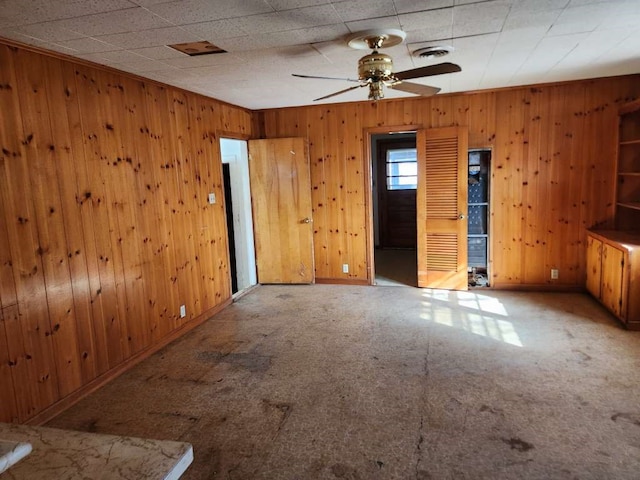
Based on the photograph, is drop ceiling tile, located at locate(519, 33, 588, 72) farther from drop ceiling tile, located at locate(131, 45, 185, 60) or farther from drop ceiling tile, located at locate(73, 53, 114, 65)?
drop ceiling tile, located at locate(73, 53, 114, 65)

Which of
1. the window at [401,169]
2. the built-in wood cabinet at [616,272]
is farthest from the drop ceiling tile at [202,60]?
the window at [401,169]

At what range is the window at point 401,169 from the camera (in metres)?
8.00

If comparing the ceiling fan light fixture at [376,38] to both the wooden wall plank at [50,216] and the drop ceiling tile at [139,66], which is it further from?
the wooden wall plank at [50,216]

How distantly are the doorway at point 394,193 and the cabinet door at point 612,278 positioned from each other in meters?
3.46

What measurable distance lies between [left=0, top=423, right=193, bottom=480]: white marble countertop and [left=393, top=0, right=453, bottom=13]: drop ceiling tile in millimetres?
2333

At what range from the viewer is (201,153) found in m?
4.77

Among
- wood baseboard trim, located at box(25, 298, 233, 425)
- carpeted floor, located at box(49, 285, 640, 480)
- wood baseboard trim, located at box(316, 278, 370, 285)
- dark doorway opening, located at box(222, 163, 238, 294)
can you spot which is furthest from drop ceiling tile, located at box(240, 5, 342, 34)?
wood baseboard trim, located at box(316, 278, 370, 285)

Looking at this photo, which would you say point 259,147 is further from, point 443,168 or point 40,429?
point 40,429

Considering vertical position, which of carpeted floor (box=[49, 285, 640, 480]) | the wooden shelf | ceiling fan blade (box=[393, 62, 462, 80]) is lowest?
carpeted floor (box=[49, 285, 640, 480])

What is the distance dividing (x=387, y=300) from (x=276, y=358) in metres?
1.94

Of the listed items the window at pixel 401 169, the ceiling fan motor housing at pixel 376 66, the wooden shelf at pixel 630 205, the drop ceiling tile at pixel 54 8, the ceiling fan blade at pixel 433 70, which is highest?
the drop ceiling tile at pixel 54 8

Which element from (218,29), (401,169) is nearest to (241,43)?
(218,29)

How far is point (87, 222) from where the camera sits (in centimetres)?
323

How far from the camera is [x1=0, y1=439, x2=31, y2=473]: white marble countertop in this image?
4.04 feet
